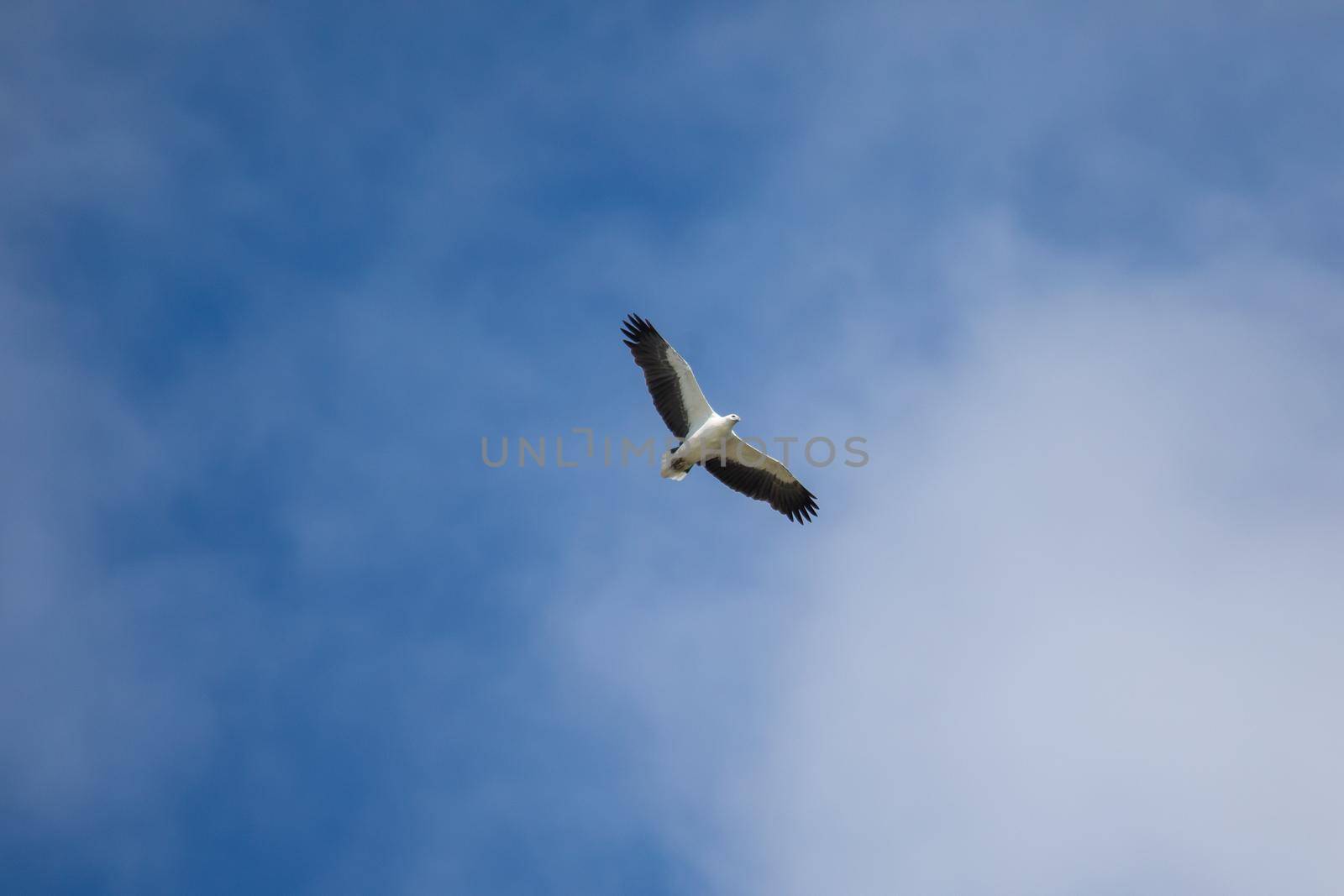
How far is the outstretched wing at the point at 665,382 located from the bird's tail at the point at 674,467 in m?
0.48

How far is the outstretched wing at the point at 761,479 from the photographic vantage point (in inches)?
1145

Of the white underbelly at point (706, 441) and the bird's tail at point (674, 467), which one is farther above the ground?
the white underbelly at point (706, 441)

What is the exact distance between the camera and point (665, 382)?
28250 mm

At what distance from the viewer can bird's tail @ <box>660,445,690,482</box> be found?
28109 mm

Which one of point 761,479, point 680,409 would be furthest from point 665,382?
point 761,479

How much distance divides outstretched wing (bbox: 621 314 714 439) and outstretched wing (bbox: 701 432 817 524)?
3.18 ft

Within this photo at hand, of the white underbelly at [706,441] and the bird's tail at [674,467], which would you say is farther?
the bird's tail at [674,467]

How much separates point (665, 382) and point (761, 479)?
321 cm

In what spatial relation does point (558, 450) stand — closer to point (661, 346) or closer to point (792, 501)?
point (661, 346)

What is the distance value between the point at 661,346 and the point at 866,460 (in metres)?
5.38

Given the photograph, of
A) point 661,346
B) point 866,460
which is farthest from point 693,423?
point 866,460

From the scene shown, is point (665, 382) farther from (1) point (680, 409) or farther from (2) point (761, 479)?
(2) point (761, 479)

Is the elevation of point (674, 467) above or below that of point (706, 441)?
below

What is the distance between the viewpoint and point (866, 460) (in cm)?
3030
